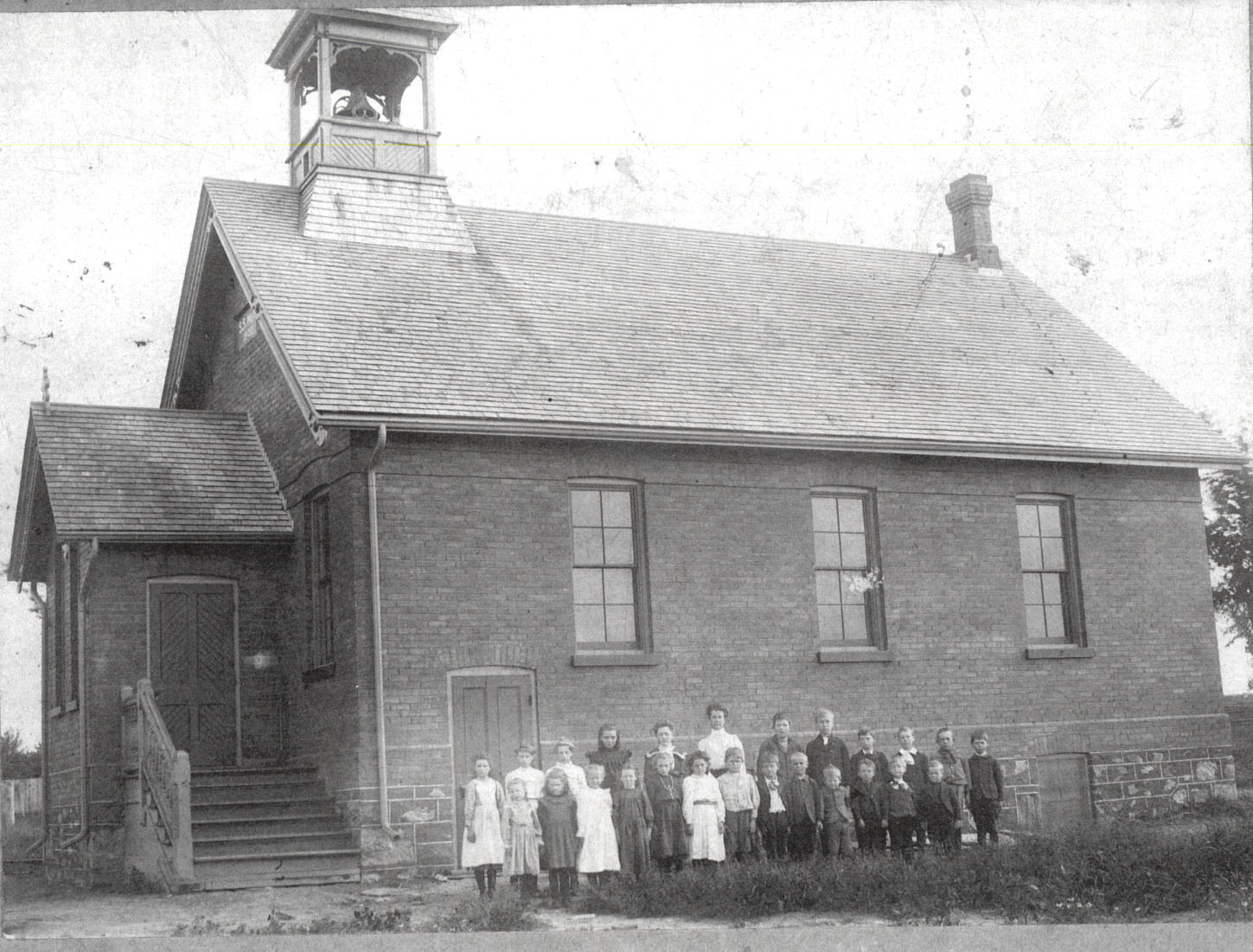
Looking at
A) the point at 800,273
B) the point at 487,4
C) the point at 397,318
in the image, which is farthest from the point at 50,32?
the point at 800,273

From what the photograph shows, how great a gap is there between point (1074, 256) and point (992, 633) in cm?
461

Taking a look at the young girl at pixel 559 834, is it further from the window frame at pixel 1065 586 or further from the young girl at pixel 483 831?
the window frame at pixel 1065 586

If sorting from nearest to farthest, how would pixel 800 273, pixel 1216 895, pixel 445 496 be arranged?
pixel 1216 895 < pixel 445 496 < pixel 800 273

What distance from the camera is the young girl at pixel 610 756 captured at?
1483 centimetres

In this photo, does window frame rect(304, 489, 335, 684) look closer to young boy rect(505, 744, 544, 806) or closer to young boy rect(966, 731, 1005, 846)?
young boy rect(505, 744, 544, 806)

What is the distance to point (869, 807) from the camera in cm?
1507

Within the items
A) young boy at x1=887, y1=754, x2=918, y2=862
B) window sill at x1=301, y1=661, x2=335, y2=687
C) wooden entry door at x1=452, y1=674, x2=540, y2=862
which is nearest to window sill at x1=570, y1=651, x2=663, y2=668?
wooden entry door at x1=452, y1=674, x2=540, y2=862

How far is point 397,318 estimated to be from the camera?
17125 millimetres

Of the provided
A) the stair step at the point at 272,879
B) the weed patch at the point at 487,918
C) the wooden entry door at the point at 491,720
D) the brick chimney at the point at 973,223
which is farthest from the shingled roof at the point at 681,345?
the weed patch at the point at 487,918

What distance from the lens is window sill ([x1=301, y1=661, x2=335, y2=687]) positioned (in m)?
16.2

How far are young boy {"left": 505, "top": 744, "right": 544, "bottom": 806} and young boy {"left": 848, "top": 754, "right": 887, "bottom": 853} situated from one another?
3.11 metres

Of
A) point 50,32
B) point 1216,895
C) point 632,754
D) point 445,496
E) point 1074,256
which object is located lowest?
point 1216,895

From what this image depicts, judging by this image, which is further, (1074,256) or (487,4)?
(1074,256)

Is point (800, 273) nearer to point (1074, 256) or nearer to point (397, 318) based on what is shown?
point (1074, 256)
